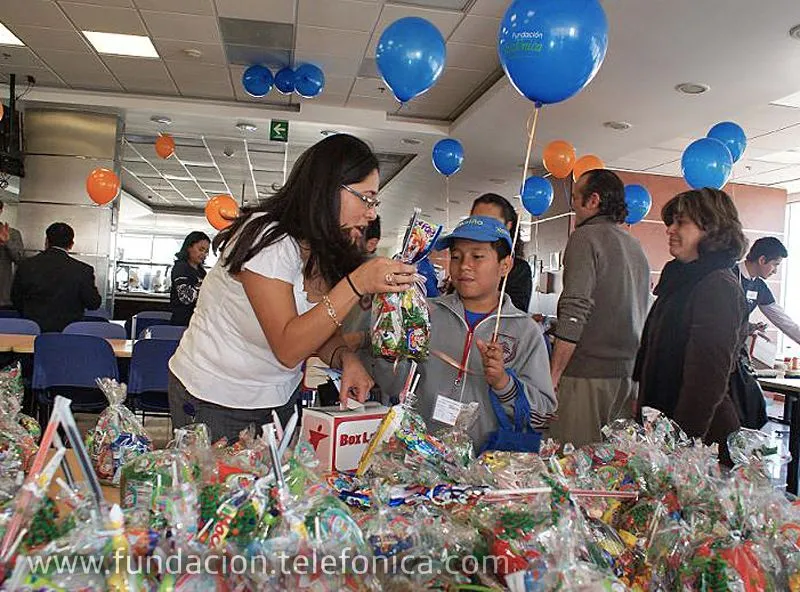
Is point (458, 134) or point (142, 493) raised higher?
point (458, 134)

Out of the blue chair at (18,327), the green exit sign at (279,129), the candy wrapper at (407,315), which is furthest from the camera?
the green exit sign at (279,129)

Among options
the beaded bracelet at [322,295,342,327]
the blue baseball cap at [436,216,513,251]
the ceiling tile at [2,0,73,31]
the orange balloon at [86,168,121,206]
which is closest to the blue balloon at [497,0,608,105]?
the blue baseball cap at [436,216,513,251]

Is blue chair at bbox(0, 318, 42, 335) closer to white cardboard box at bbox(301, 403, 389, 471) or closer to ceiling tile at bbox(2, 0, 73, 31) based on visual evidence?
ceiling tile at bbox(2, 0, 73, 31)

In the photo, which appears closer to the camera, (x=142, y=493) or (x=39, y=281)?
(x=142, y=493)

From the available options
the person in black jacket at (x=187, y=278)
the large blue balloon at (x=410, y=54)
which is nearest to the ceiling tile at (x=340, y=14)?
the large blue balloon at (x=410, y=54)

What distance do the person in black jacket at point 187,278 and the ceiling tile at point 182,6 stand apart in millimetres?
1689

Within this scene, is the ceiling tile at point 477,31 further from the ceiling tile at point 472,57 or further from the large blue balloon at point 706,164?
the large blue balloon at point 706,164

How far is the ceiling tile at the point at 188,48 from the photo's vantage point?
6.03 metres

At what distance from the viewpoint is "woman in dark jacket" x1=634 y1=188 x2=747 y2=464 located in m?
2.22

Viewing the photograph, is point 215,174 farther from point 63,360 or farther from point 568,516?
point 568,516

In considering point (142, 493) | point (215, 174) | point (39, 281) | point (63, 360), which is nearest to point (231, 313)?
point (142, 493)

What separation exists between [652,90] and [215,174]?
8.26m

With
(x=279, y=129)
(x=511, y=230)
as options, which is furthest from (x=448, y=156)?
(x=511, y=230)

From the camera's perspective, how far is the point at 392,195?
12.7 m
